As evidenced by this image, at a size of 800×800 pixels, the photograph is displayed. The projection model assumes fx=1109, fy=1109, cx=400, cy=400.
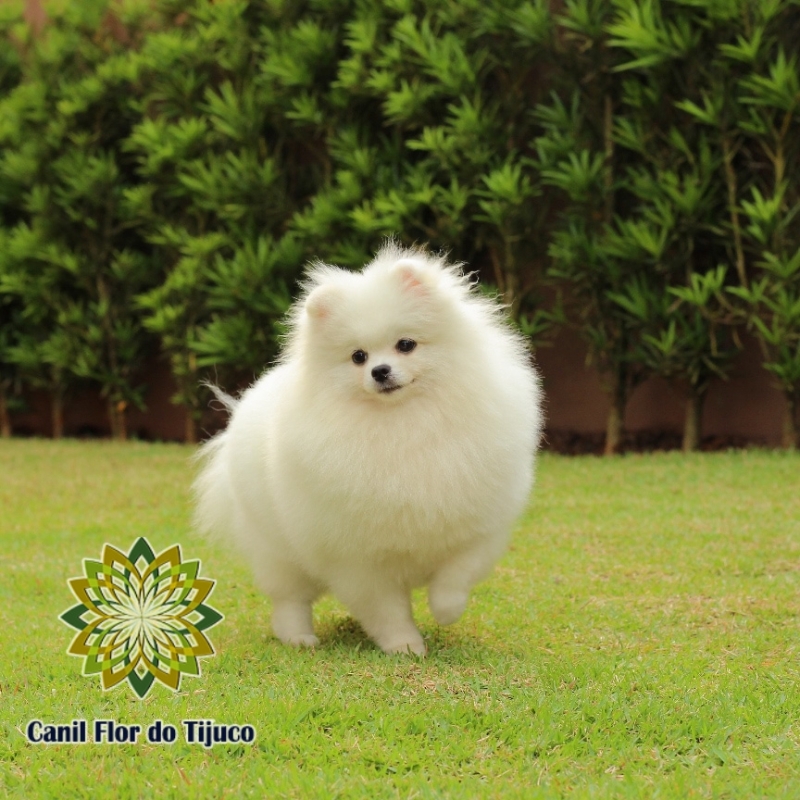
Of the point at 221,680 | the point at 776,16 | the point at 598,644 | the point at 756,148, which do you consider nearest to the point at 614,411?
the point at 756,148

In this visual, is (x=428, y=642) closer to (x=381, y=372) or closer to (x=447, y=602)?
(x=447, y=602)

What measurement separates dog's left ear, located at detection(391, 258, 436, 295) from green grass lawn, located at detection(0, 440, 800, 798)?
37.7 inches

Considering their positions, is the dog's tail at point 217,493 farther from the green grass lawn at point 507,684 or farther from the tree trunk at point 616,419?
the tree trunk at point 616,419

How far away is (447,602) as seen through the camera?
289cm

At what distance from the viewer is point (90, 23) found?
8.49 meters

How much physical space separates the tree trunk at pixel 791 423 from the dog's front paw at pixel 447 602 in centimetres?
384

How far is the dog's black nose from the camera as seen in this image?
108 inches

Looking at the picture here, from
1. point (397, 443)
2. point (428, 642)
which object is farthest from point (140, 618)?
point (428, 642)

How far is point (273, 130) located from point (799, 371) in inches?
153

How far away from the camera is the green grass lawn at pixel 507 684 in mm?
2182

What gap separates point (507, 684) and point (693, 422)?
4.08 meters

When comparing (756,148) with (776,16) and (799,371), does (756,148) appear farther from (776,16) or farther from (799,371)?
(799,371)


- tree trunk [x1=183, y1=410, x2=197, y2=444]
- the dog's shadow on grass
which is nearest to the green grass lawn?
the dog's shadow on grass

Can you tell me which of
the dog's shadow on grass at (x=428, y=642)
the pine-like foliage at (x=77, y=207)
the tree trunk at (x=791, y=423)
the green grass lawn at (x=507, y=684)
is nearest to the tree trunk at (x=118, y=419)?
the pine-like foliage at (x=77, y=207)
